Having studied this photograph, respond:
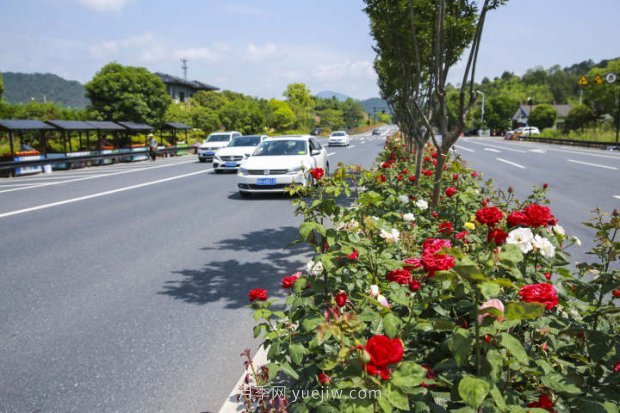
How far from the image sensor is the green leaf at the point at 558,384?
1586 mm

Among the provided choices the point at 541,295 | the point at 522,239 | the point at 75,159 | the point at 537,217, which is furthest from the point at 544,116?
the point at 541,295

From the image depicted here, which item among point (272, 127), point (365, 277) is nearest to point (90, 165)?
point (365, 277)

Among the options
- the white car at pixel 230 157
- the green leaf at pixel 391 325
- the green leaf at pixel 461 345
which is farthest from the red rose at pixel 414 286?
the white car at pixel 230 157

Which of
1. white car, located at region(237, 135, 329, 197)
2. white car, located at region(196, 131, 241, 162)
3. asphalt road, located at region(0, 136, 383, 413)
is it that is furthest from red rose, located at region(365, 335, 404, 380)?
white car, located at region(196, 131, 241, 162)

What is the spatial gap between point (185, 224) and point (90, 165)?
1832 centimetres

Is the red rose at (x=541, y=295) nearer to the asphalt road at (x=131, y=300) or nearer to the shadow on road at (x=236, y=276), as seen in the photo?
the asphalt road at (x=131, y=300)

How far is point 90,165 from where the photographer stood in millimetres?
23688

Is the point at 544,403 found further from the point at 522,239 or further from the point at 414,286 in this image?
the point at 522,239

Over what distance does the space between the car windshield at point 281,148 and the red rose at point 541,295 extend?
10843 millimetres

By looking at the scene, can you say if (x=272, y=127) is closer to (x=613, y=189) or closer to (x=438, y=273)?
(x=613, y=189)

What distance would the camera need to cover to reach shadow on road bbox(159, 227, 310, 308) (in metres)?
4.71

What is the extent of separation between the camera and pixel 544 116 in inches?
2894

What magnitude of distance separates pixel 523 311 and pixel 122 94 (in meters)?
39.9

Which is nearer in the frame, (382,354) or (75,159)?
(382,354)
